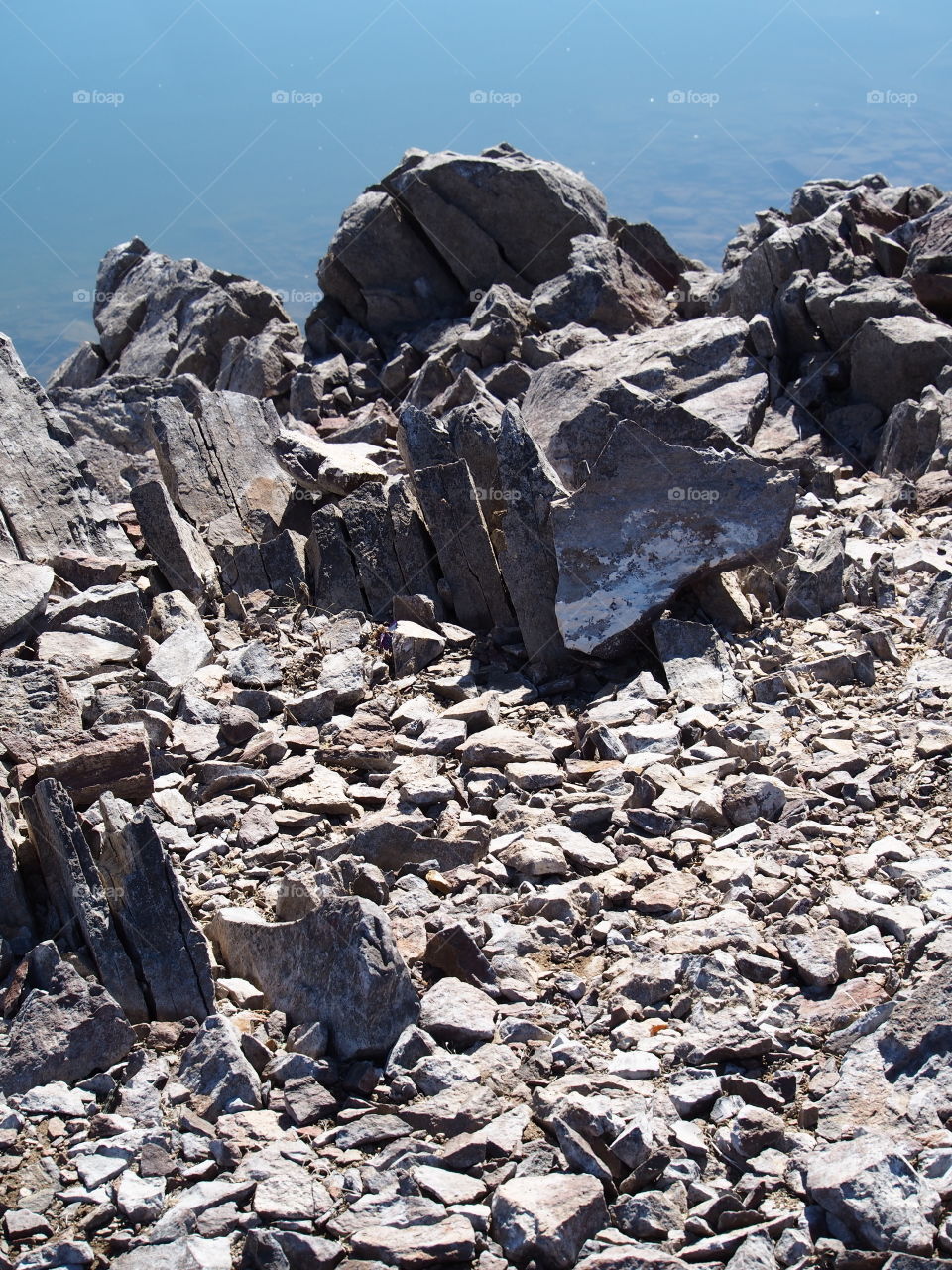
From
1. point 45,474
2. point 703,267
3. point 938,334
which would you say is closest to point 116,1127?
point 45,474

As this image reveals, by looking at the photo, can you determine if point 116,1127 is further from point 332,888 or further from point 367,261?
point 367,261

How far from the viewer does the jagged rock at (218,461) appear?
1226 centimetres

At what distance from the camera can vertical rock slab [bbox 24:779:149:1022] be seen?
17.9 feet

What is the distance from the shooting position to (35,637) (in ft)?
30.2

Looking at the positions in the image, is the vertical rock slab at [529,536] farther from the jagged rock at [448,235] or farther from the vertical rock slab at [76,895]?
the jagged rock at [448,235]

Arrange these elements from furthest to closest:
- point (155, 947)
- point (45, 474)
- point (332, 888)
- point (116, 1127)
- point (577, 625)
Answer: point (45, 474) < point (577, 625) < point (332, 888) < point (155, 947) < point (116, 1127)

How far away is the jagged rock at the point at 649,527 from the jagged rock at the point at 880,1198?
543cm

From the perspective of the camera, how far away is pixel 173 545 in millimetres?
10930

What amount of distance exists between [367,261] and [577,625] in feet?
59.7

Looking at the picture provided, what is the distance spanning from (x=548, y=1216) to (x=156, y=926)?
95.2 inches

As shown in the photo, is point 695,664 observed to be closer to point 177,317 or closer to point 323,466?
point 323,466

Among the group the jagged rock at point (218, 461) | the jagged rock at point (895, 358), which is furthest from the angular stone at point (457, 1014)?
the jagged rock at point (895, 358)

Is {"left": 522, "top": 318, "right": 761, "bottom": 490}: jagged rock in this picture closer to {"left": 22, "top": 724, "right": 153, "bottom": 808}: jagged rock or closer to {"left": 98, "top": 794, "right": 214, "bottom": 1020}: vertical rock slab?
{"left": 22, "top": 724, "right": 153, "bottom": 808}: jagged rock

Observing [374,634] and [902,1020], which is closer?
[902,1020]
